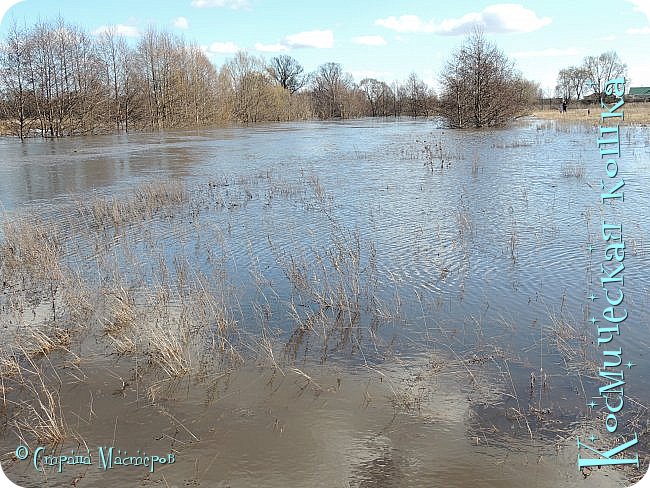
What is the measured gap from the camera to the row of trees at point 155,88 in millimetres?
36688

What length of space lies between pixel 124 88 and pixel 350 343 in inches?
1825

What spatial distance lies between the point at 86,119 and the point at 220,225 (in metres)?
36.3

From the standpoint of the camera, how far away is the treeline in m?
36.2

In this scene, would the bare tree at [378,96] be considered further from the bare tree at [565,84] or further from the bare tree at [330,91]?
the bare tree at [565,84]

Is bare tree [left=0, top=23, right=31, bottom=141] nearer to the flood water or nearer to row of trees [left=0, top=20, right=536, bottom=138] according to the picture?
row of trees [left=0, top=20, right=536, bottom=138]

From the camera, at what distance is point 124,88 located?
4675cm

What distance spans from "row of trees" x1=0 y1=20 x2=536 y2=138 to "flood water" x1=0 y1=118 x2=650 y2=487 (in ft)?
88.7

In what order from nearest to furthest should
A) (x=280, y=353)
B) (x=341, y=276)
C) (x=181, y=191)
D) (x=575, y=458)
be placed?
1. (x=575, y=458)
2. (x=280, y=353)
3. (x=341, y=276)
4. (x=181, y=191)

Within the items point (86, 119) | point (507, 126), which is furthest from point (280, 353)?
point (86, 119)

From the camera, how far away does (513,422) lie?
13.3 ft

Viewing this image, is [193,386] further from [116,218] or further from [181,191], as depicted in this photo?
[181,191]

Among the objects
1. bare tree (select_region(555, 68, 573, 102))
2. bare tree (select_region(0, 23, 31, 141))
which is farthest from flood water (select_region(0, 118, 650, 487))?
bare tree (select_region(555, 68, 573, 102))

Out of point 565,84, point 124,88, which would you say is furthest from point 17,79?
point 565,84

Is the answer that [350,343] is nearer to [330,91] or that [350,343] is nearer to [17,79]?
[17,79]
